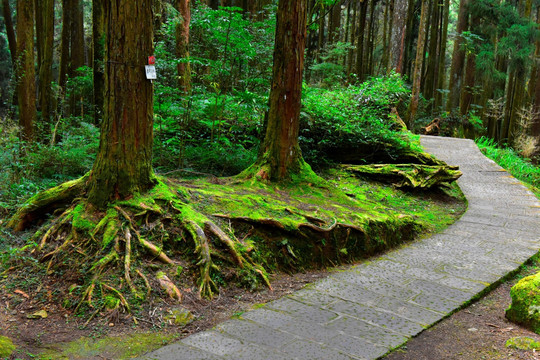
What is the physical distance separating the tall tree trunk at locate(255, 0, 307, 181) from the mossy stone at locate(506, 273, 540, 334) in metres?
3.68

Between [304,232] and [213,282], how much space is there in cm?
145

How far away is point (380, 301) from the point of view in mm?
4328

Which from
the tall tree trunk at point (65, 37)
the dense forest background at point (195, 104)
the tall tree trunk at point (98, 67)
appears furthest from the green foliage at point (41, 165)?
the tall tree trunk at point (65, 37)

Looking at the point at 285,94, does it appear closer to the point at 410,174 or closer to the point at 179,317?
the point at 410,174

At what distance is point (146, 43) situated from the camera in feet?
15.5

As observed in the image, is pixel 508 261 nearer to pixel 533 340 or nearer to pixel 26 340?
pixel 533 340

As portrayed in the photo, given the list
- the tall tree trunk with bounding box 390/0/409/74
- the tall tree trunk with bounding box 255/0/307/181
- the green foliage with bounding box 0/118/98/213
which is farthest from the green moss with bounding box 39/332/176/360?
the tall tree trunk with bounding box 390/0/409/74

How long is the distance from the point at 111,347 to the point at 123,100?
8.21 ft

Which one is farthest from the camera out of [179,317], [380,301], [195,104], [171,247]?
[195,104]

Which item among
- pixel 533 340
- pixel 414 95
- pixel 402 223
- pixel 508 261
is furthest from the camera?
pixel 414 95

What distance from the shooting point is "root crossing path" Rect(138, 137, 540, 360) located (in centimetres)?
331

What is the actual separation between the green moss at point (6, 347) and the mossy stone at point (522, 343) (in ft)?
12.2

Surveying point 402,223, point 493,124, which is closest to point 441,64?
point 493,124

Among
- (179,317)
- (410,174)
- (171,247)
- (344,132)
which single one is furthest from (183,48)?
(179,317)
